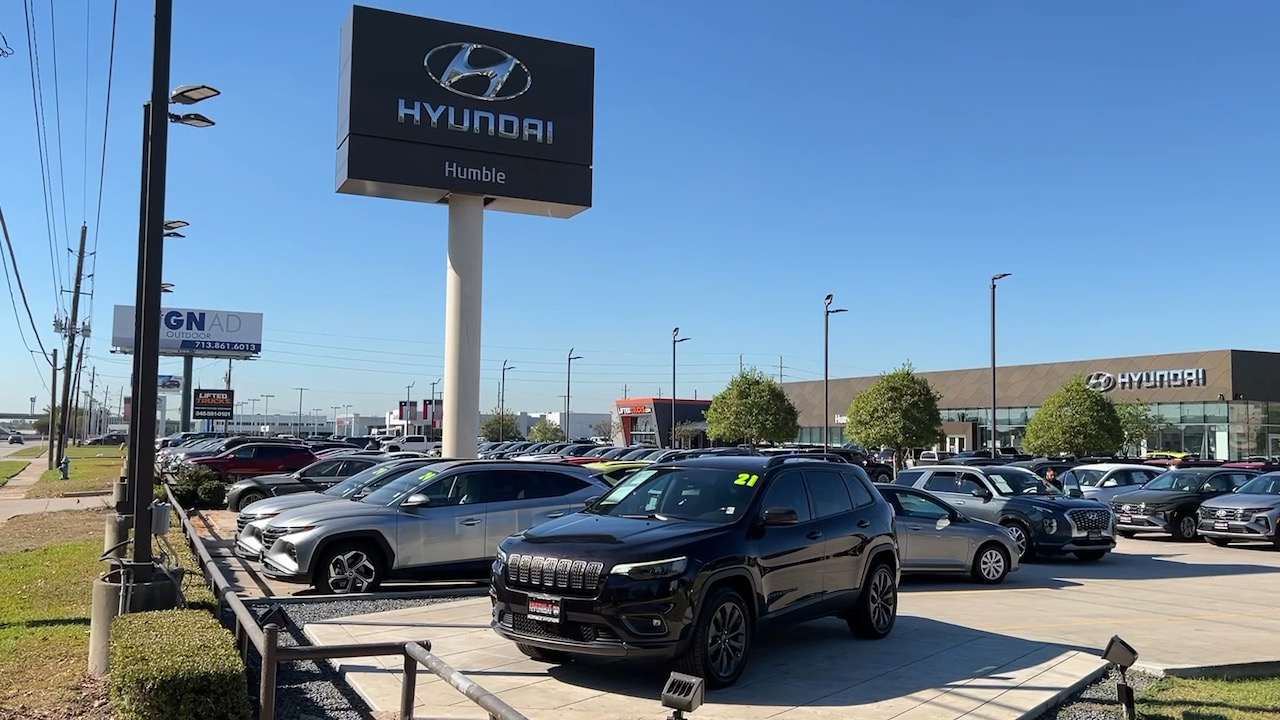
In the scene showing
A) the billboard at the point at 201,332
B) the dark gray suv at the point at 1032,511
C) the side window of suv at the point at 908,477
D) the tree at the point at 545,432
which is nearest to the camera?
the dark gray suv at the point at 1032,511

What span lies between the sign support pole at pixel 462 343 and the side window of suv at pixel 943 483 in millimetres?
11220

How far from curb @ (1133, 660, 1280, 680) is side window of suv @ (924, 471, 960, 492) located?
9.37 metres

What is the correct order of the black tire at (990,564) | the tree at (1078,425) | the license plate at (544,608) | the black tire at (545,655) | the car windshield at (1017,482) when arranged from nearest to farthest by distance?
1. the license plate at (544,608)
2. the black tire at (545,655)
3. the black tire at (990,564)
4. the car windshield at (1017,482)
5. the tree at (1078,425)

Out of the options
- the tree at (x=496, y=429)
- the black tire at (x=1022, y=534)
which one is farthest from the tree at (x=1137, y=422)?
the tree at (x=496, y=429)

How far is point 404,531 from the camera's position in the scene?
12008 millimetres

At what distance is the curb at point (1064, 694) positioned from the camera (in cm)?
725

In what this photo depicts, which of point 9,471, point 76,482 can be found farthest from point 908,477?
point 9,471

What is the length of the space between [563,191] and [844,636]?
1921cm

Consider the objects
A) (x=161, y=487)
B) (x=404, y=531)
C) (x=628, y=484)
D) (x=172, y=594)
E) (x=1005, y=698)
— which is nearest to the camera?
(x=1005, y=698)

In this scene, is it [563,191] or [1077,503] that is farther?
[563,191]

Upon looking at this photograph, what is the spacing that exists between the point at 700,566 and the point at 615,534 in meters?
0.73

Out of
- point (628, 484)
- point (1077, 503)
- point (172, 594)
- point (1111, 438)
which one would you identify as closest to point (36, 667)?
point (172, 594)

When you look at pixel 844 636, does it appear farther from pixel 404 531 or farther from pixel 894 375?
pixel 894 375

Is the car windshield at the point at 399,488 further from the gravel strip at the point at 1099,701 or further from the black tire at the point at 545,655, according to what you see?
the gravel strip at the point at 1099,701
